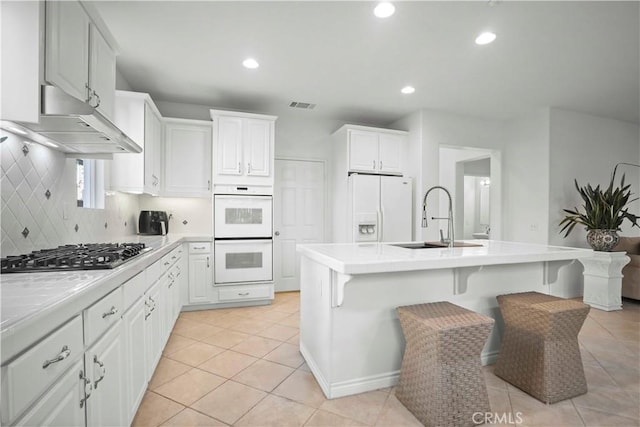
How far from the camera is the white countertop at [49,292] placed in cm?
77

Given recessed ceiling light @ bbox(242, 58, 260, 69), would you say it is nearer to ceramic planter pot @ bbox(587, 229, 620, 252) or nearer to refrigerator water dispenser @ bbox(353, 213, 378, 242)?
refrigerator water dispenser @ bbox(353, 213, 378, 242)

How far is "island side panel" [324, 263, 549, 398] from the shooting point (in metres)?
1.98

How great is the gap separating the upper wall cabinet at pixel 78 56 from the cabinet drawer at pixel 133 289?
3.43 ft

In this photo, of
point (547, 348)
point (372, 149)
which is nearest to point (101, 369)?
point (547, 348)

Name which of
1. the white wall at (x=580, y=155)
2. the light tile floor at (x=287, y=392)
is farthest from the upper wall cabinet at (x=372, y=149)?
the light tile floor at (x=287, y=392)

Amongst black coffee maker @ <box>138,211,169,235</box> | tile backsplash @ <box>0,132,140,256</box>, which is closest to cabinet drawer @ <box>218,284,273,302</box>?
black coffee maker @ <box>138,211,169,235</box>

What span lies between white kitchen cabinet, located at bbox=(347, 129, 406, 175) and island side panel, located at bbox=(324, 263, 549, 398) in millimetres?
2483

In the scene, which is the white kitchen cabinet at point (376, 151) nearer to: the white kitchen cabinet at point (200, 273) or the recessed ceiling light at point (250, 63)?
the recessed ceiling light at point (250, 63)

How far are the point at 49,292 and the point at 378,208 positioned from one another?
368 centimetres

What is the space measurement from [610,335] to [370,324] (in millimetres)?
2734

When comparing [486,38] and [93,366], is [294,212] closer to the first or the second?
[486,38]

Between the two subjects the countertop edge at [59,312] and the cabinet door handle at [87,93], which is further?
the cabinet door handle at [87,93]

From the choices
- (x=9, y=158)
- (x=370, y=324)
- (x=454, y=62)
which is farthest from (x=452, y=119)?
(x=9, y=158)

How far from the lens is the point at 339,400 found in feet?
6.37
